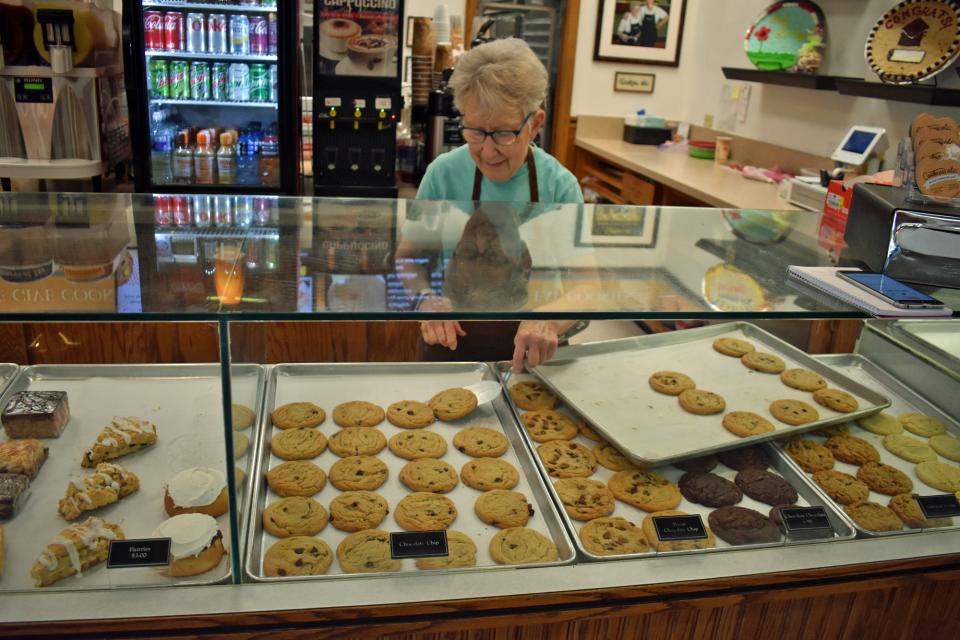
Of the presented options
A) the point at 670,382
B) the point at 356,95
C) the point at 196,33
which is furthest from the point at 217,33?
the point at 670,382

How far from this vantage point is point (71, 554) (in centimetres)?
117

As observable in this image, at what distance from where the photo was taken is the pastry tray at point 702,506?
134 cm

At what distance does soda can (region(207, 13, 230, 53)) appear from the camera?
4.38 meters

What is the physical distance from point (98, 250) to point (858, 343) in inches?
74.8

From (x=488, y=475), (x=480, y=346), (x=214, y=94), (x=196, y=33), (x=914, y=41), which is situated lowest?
(x=488, y=475)

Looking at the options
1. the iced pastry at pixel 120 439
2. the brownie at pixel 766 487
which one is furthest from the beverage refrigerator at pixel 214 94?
the brownie at pixel 766 487

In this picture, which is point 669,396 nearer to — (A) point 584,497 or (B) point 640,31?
(A) point 584,497

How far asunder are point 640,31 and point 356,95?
2607 millimetres

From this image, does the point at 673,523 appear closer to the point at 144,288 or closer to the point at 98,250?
the point at 144,288

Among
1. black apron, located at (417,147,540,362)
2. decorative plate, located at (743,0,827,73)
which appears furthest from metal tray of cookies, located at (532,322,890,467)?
decorative plate, located at (743,0,827,73)

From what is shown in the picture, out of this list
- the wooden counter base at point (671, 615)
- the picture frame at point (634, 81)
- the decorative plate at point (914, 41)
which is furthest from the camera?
the picture frame at point (634, 81)

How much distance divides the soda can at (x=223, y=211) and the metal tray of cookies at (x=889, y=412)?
1.31m

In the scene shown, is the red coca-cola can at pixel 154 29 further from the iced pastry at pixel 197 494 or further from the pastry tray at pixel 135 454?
the iced pastry at pixel 197 494

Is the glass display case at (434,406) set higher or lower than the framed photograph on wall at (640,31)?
lower
